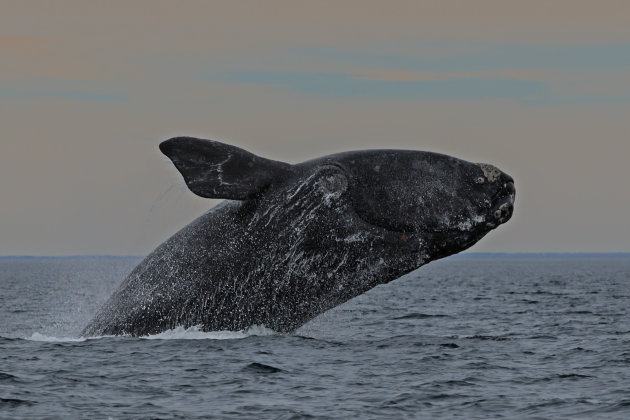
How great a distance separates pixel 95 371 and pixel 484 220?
5.29 meters

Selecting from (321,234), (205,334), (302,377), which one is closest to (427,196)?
(321,234)

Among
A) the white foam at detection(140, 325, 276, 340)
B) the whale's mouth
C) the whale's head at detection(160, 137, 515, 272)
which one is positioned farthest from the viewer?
the white foam at detection(140, 325, 276, 340)

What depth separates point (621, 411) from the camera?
1201cm

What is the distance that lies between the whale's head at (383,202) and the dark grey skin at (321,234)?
0.04 feet

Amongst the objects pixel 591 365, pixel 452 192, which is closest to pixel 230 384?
pixel 452 192

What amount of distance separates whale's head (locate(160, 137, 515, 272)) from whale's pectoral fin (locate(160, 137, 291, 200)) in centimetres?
18

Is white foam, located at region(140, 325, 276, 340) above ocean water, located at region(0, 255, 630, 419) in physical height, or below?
above

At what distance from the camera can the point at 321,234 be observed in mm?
13305

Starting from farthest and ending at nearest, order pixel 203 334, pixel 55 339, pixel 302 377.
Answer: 1. pixel 55 339
2. pixel 203 334
3. pixel 302 377

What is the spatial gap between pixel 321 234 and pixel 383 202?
0.89m

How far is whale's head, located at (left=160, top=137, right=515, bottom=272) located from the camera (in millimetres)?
13258

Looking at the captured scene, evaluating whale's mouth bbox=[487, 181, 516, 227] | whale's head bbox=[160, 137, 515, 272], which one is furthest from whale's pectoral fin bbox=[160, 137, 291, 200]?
whale's mouth bbox=[487, 181, 516, 227]

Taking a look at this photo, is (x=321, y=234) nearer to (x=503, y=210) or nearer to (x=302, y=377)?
(x=302, y=377)

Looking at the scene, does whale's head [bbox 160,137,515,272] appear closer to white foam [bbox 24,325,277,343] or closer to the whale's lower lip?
the whale's lower lip
